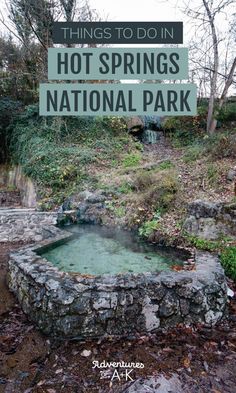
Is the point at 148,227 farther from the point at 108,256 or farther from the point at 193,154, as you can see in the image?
the point at 193,154

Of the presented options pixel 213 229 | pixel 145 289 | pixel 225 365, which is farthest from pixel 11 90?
pixel 225 365

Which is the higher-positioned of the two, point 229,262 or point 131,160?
point 131,160

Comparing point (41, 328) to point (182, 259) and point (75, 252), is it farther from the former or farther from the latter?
point (182, 259)

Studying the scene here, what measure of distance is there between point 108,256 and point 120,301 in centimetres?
119

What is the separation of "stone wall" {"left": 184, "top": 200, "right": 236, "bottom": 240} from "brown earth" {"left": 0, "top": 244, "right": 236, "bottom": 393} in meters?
1.63

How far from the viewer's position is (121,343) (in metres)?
2.68

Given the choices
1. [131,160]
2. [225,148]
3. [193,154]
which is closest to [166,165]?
[193,154]

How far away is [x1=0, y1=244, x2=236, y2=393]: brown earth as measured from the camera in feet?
7.13

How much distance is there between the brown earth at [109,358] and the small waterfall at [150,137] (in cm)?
794

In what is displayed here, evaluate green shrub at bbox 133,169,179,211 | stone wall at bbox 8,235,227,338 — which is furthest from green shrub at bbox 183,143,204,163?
stone wall at bbox 8,235,227,338

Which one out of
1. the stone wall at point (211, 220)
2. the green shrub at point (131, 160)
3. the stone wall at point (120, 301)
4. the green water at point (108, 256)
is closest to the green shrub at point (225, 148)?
the green shrub at point (131, 160)

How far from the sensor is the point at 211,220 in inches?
177

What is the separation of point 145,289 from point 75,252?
4.96ft

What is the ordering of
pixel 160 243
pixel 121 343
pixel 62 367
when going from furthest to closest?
pixel 160 243, pixel 121 343, pixel 62 367
